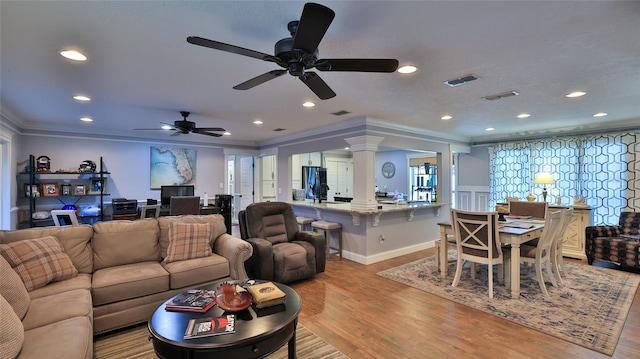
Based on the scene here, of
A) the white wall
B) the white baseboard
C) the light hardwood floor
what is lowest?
the light hardwood floor

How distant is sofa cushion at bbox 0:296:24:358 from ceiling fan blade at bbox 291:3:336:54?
6.68ft

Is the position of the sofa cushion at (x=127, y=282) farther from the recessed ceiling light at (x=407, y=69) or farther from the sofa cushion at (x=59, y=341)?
the recessed ceiling light at (x=407, y=69)

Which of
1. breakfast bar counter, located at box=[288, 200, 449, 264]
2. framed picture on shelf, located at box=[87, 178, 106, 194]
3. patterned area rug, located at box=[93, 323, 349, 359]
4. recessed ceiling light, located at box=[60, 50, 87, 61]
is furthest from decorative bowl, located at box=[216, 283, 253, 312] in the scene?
framed picture on shelf, located at box=[87, 178, 106, 194]

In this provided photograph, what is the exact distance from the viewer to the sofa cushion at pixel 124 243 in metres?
3.01

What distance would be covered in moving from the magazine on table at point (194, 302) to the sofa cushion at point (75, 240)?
1.45 metres

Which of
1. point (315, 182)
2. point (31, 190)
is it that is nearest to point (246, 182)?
point (315, 182)

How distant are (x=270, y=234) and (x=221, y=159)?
400 cm

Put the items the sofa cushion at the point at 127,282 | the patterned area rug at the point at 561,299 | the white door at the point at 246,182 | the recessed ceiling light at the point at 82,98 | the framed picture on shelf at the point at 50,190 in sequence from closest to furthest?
the sofa cushion at the point at 127,282
the patterned area rug at the point at 561,299
the recessed ceiling light at the point at 82,98
the framed picture on shelf at the point at 50,190
the white door at the point at 246,182

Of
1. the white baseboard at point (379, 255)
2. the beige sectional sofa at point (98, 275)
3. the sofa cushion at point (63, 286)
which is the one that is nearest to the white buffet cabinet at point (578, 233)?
the white baseboard at point (379, 255)

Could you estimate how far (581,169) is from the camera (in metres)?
5.61

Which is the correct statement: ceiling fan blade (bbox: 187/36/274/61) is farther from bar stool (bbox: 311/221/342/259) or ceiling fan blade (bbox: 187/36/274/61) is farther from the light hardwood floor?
bar stool (bbox: 311/221/342/259)

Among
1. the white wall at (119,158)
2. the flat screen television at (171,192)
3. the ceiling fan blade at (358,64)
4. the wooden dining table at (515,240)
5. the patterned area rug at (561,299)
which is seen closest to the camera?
the ceiling fan blade at (358,64)

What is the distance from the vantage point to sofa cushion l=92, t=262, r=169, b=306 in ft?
8.41

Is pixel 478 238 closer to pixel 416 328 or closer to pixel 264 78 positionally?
pixel 416 328
